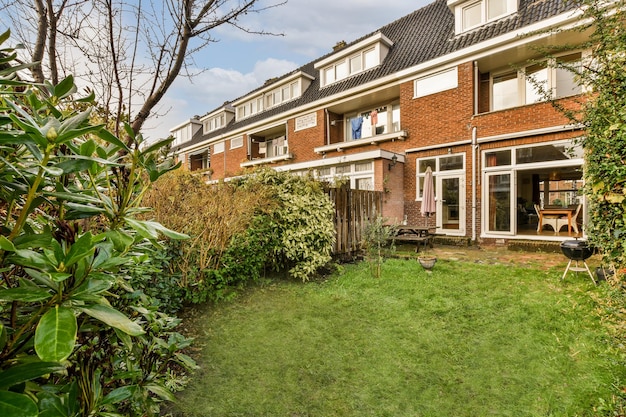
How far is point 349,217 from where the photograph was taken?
7859 millimetres

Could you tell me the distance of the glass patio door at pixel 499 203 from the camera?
997 centimetres

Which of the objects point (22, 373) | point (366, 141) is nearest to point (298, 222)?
point (22, 373)

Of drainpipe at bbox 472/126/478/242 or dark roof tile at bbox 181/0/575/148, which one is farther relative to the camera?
drainpipe at bbox 472/126/478/242

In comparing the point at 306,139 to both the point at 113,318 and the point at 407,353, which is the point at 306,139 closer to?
the point at 407,353

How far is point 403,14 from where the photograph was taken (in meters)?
15.9

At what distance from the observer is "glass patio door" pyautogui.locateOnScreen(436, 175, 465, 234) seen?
433 inches

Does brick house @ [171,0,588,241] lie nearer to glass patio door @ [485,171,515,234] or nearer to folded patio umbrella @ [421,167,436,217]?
glass patio door @ [485,171,515,234]

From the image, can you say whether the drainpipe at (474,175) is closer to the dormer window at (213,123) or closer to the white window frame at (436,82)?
the white window frame at (436,82)

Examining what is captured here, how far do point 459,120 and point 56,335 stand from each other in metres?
12.6

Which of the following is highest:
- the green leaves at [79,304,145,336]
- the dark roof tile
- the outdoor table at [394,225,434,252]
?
the dark roof tile

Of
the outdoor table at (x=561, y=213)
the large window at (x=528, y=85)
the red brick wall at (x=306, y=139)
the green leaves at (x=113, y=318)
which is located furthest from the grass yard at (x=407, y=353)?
the red brick wall at (x=306, y=139)

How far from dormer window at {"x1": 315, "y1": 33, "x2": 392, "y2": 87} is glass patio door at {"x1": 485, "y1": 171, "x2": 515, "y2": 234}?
7.89 metres

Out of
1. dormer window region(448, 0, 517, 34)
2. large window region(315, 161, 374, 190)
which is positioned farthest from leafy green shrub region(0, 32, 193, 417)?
dormer window region(448, 0, 517, 34)

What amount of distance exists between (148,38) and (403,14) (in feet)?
56.4
